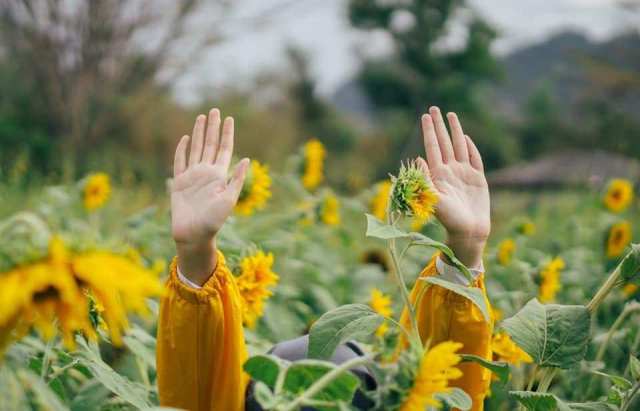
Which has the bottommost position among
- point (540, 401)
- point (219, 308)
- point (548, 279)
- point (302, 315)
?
point (302, 315)

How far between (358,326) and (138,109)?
789 centimetres

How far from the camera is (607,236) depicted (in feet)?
8.17

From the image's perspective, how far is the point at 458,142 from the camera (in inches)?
47.5

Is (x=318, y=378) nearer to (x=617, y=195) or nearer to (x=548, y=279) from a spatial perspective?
(x=548, y=279)

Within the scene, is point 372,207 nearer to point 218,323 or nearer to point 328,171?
point 218,323

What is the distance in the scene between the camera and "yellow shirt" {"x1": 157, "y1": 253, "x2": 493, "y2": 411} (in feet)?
3.42

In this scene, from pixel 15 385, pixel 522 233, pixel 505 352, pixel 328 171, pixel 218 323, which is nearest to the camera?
pixel 15 385

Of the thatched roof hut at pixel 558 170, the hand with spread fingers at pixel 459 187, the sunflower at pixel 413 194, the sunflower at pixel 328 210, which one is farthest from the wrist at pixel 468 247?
the thatched roof hut at pixel 558 170

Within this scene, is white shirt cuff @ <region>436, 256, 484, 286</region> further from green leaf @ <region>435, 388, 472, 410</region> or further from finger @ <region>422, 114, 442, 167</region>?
green leaf @ <region>435, 388, 472, 410</region>

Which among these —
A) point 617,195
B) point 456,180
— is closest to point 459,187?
point 456,180

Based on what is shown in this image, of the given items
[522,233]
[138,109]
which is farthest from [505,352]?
[138,109]

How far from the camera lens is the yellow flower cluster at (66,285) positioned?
561 mm

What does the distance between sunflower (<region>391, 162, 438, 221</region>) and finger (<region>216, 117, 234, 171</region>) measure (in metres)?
0.28

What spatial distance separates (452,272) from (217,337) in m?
0.35
